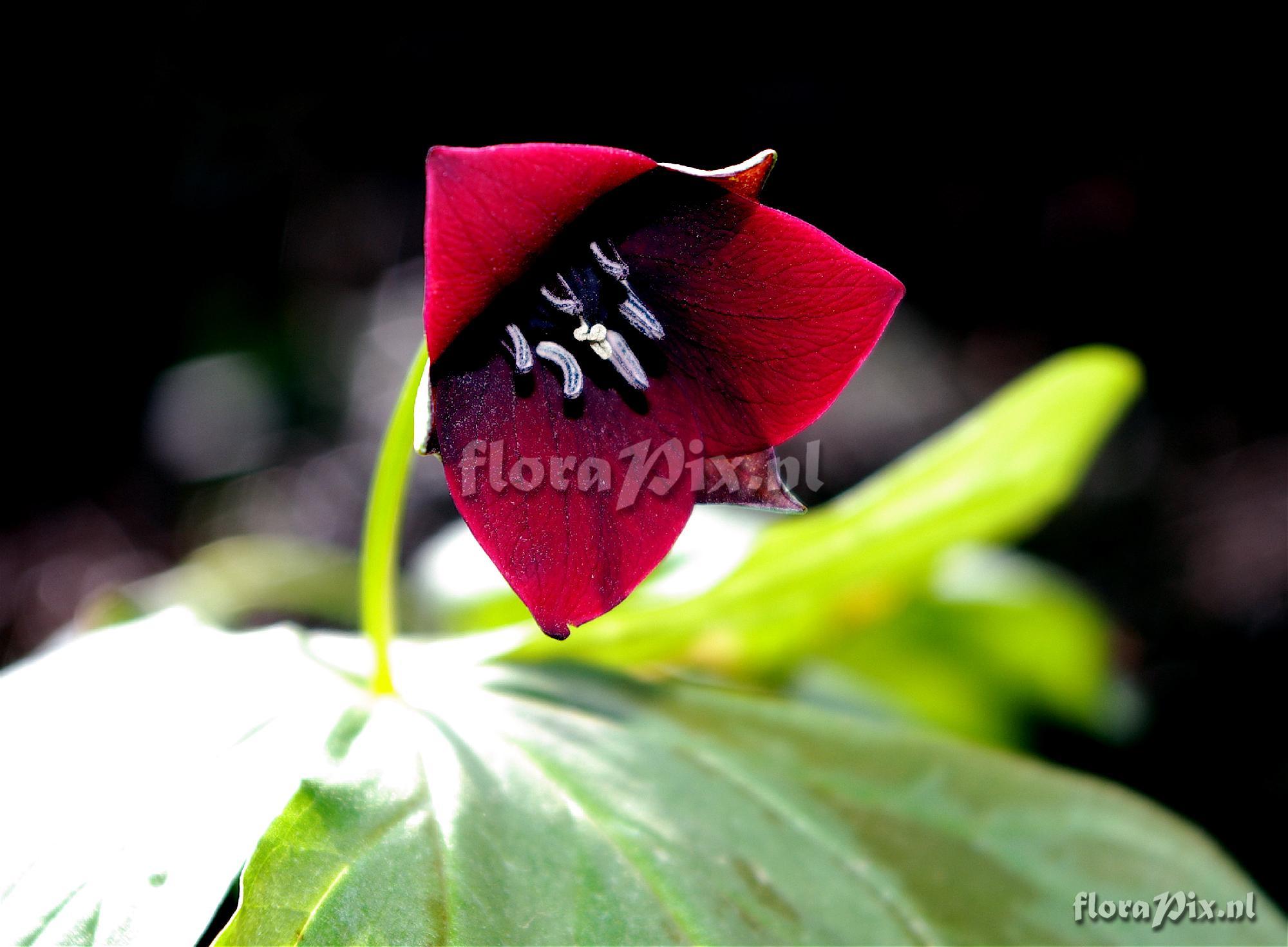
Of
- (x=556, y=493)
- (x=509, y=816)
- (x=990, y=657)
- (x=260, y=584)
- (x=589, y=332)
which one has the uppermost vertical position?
(x=589, y=332)

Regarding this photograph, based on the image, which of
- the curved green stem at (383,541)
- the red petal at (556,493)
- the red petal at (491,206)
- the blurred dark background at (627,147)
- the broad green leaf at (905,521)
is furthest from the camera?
the blurred dark background at (627,147)

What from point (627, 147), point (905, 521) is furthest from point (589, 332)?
point (627, 147)

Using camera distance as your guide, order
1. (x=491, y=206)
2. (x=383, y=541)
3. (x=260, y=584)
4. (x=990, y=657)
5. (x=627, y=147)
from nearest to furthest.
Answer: (x=491, y=206) < (x=383, y=541) < (x=260, y=584) < (x=990, y=657) < (x=627, y=147)

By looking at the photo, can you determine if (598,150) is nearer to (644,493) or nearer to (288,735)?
(644,493)

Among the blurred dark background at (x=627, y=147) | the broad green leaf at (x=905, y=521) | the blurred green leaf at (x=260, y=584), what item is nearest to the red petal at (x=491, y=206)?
the broad green leaf at (x=905, y=521)

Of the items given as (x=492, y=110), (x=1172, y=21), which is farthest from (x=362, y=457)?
(x=1172, y=21)

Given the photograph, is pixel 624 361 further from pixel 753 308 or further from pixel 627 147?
pixel 627 147
